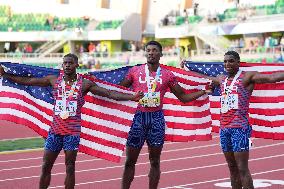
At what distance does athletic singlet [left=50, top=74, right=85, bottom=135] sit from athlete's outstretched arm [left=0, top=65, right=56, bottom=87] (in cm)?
19

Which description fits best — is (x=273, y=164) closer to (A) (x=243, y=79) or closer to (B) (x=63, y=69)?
(A) (x=243, y=79)

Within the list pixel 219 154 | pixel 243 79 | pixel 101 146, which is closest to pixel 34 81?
pixel 101 146

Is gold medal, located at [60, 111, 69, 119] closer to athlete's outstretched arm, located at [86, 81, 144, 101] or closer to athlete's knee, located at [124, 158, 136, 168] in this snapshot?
athlete's outstretched arm, located at [86, 81, 144, 101]

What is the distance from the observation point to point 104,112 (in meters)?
8.70

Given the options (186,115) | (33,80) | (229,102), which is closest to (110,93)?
(33,80)

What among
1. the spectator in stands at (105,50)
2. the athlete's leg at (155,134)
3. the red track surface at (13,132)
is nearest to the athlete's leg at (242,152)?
the athlete's leg at (155,134)

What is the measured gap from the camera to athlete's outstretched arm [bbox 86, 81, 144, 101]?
8070 mm

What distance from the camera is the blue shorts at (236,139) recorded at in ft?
26.1

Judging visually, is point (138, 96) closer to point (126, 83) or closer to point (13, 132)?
point (126, 83)

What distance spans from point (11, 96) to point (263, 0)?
36.3m

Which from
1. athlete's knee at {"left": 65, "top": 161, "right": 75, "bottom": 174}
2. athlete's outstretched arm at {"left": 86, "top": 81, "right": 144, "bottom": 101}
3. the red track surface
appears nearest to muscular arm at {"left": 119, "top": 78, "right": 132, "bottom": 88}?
athlete's outstretched arm at {"left": 86, "top": 81, "right": 144, "bottom": 101}

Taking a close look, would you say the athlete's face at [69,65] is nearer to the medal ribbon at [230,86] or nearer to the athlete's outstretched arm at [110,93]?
the athlete's outstretched arm at [110,93]

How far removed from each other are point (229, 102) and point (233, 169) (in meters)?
0.80

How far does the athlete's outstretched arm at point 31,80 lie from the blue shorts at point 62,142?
0.64m
